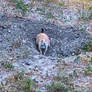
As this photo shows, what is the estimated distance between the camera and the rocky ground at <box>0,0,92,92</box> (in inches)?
291

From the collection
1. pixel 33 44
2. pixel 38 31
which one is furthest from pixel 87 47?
pixel 38 31

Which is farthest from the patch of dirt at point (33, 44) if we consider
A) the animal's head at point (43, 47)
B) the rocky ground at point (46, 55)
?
the animal's head at point (43, 47)

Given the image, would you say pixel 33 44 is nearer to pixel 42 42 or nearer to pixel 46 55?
pixel 42 42

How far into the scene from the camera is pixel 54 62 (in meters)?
8.23

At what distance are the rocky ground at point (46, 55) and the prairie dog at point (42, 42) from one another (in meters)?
0.13

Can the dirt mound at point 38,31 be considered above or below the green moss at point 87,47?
above

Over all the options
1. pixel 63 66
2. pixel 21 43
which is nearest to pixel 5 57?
pixel 21 43

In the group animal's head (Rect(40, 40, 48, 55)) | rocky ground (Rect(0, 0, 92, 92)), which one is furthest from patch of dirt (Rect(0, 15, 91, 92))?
animal's head (Rect(40, 40, 48, 55))

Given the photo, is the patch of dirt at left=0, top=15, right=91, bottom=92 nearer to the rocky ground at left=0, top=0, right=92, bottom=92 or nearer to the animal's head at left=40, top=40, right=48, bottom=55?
the rocky ground at left=0, top=0, right=92, bottom=92

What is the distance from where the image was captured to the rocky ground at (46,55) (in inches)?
291

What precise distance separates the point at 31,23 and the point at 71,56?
7.04 ft

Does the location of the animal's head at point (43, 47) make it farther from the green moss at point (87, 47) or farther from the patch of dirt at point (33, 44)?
the green moss at point (87, 47)

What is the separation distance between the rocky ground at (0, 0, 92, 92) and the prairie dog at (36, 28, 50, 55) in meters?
0.13

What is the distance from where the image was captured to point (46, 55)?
8914 millimetres
